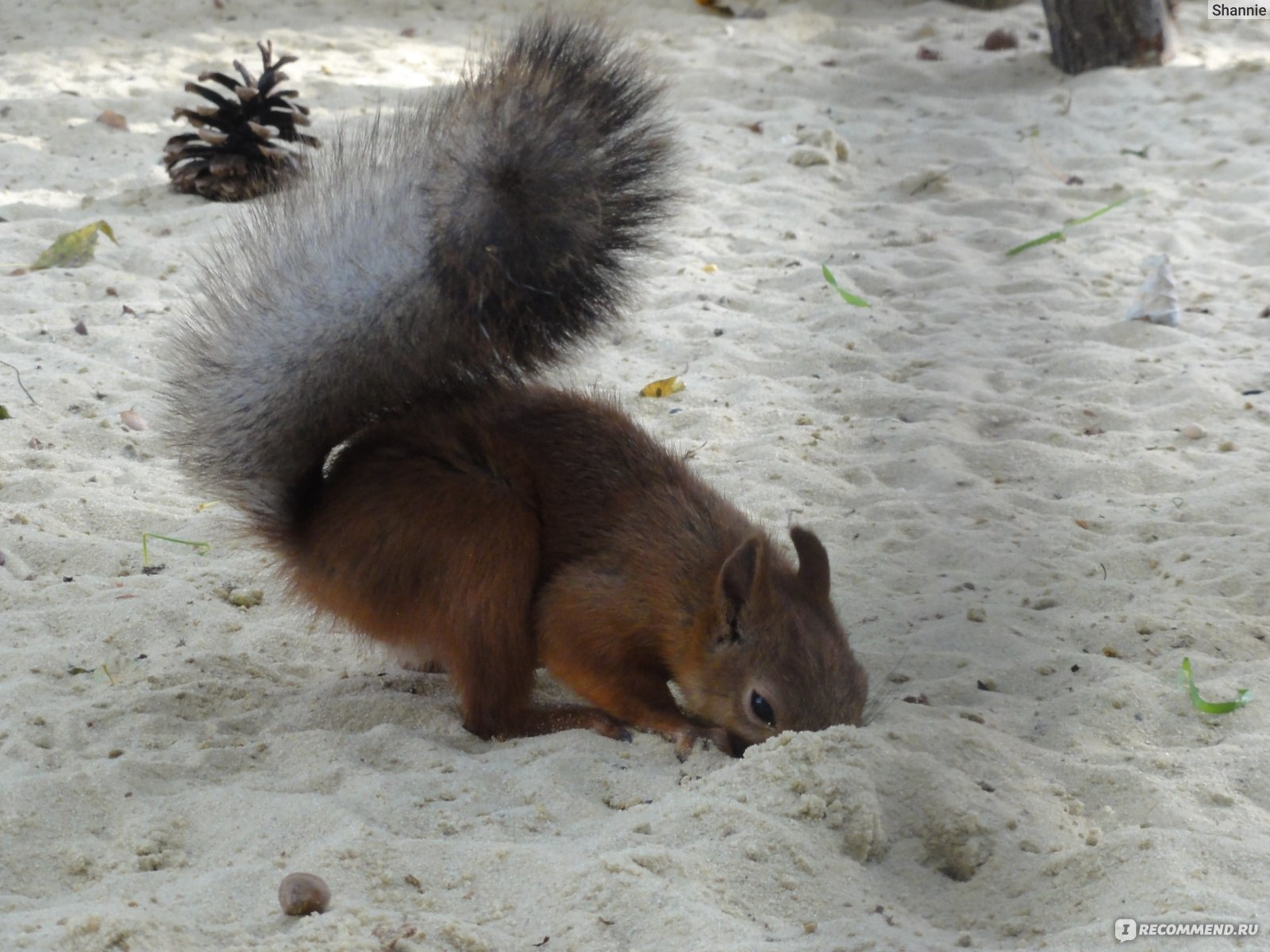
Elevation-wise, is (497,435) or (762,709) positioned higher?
(497,435)

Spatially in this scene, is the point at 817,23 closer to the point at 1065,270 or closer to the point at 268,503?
the point at 1065,270

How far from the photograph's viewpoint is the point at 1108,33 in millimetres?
8133

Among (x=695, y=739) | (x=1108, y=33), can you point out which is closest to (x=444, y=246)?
(x=695, y=739)

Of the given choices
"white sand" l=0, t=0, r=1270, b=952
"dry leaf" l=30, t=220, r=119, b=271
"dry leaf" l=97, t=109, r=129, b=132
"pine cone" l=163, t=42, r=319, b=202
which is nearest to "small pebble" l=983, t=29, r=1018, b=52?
"white sand" l=0, t=0, r=1270, b=952

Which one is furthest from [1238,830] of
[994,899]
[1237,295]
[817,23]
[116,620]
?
[817,23]

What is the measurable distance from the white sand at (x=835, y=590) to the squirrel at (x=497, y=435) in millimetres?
204

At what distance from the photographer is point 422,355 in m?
2.76

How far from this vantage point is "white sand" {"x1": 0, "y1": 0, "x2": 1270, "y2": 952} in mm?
2256

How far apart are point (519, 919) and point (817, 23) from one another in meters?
8.43

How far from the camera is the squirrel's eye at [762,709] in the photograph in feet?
9.18

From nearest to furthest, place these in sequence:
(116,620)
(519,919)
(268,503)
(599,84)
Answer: (519,919) → (599,84) → (268,503) → (116,620)

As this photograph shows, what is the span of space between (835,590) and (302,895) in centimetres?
181

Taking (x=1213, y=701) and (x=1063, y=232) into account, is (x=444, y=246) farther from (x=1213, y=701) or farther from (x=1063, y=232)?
(x=1063, y=232)

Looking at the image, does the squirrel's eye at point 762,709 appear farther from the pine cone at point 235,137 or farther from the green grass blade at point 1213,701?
the pine cone at point 235,137
